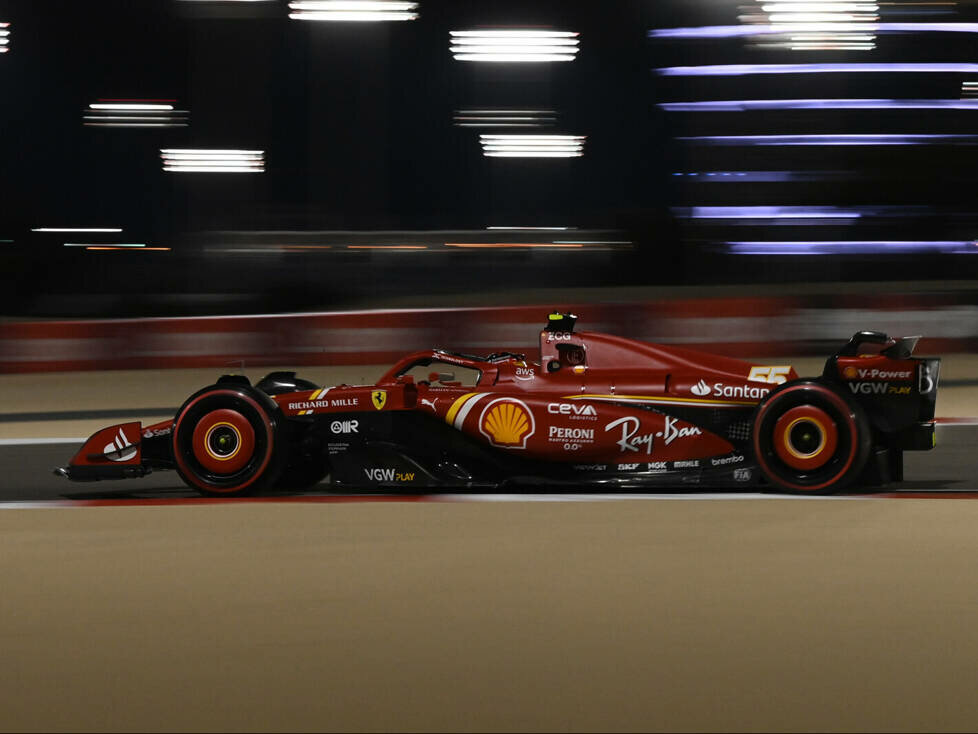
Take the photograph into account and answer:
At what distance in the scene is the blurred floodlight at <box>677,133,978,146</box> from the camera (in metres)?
30.7

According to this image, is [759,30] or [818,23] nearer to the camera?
[818,23]

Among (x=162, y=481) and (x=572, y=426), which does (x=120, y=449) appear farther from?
(x=572, y=426)

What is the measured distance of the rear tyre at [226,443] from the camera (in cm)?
809

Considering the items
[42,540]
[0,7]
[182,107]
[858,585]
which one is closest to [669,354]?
[858,585]

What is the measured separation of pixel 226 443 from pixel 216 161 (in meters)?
22.4

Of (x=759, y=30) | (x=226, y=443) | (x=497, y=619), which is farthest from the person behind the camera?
(x=759, y=30)

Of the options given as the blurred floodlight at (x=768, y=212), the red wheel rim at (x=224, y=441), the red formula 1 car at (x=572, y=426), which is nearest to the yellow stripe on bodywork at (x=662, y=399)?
the red formula 1 car at (x=572, y=426)

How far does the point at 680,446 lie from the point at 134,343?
370 inches

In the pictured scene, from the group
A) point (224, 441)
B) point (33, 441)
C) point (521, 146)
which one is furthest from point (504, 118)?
point (224, 441)

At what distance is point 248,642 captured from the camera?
482 cm

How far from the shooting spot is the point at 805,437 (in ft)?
25.3

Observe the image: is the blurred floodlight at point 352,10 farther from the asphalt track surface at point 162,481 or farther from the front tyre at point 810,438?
the front tyre at point 810,438

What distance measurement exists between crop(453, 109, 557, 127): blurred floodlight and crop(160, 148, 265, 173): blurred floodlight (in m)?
4.91

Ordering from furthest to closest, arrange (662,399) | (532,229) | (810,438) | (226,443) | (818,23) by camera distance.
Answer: (532,229), (818,23), (226,443), (662,399), (810,438)
